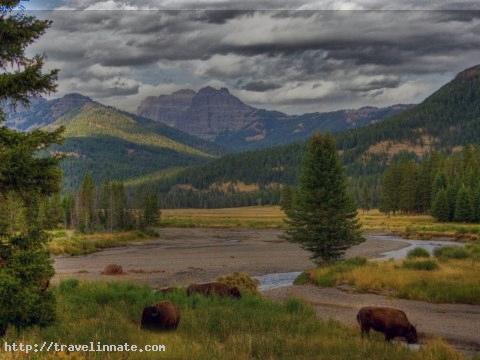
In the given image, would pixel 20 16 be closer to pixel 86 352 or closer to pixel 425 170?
Answer: pixel 86 352

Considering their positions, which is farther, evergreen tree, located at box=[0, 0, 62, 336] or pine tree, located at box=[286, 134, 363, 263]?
pine tree, located at box=[286, 134, 363, 263]

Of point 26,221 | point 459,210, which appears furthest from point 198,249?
point 26,221

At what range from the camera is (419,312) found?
2386 cm

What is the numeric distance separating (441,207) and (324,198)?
223 ft

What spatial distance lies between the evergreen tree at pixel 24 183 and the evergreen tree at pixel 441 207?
96.4m

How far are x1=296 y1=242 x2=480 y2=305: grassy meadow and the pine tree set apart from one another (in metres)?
2.74

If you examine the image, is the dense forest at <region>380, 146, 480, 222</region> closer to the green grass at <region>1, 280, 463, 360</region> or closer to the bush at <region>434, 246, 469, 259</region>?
the bush at <region>434, 246, 469, 259</region>

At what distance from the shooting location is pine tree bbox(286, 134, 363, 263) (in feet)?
129

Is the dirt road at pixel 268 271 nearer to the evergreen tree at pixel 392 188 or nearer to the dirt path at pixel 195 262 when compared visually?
the dirt path at pixel 195 262

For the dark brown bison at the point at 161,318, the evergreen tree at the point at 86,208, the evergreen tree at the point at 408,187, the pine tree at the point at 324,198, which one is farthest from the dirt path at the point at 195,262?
the evergreen tree at the point at 408,187

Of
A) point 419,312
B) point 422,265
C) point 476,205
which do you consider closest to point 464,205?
point 476,205

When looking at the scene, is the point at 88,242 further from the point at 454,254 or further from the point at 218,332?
the point at 218,332

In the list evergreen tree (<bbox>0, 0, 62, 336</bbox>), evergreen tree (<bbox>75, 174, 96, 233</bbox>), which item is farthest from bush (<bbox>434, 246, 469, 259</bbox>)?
evergreen tree (<bbox>75, 174, 96, 233</bbox>)

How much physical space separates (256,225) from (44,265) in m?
117
